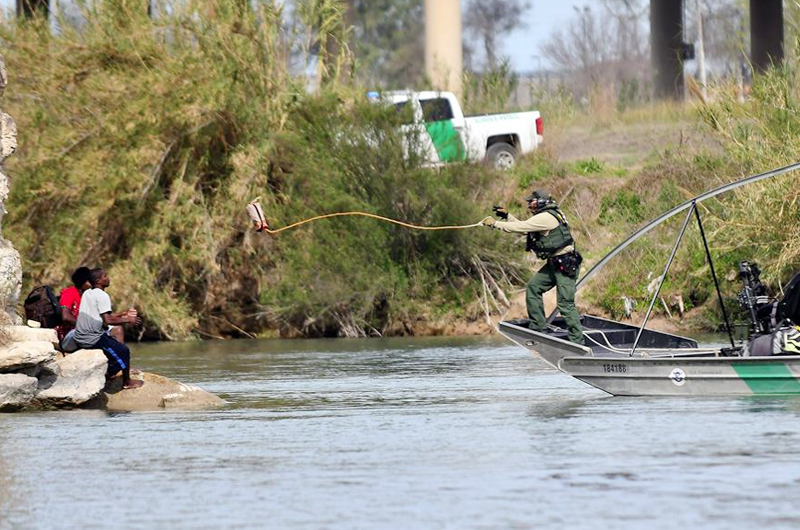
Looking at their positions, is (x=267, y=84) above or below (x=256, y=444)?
above

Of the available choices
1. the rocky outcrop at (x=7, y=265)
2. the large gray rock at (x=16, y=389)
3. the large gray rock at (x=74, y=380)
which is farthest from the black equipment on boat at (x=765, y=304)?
the rocky outcrop at (x=7, y=265)

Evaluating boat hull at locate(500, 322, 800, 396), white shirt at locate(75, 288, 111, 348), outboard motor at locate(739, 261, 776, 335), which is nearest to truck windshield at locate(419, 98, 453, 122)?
white shirt at locate(75, 288, 111, 348)

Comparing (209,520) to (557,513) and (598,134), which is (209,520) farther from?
(598,134)

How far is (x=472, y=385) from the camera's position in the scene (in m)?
19.5

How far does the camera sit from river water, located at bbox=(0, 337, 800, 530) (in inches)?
439

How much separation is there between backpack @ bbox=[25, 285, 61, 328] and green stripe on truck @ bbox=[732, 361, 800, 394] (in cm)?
756

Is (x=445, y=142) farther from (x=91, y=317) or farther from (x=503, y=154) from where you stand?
(x=91, y=317)

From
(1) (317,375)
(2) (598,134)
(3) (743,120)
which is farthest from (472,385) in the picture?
Answer: (2) (598,134)

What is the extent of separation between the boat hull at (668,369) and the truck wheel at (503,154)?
612 inches

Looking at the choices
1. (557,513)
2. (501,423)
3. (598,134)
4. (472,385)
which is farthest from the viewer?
(598,134)

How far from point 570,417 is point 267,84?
52.0ft

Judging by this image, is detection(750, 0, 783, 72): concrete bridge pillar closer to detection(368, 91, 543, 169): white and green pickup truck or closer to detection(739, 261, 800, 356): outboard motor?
detection(368, 91, 543, 169): white and green pickup truck

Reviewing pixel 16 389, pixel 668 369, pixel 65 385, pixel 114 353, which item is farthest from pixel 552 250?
pixel 16 389

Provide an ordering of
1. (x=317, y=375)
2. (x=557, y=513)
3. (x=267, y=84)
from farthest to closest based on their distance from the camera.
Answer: (x=267, y=84), (x=317, y=375), (x=557, y=513)
